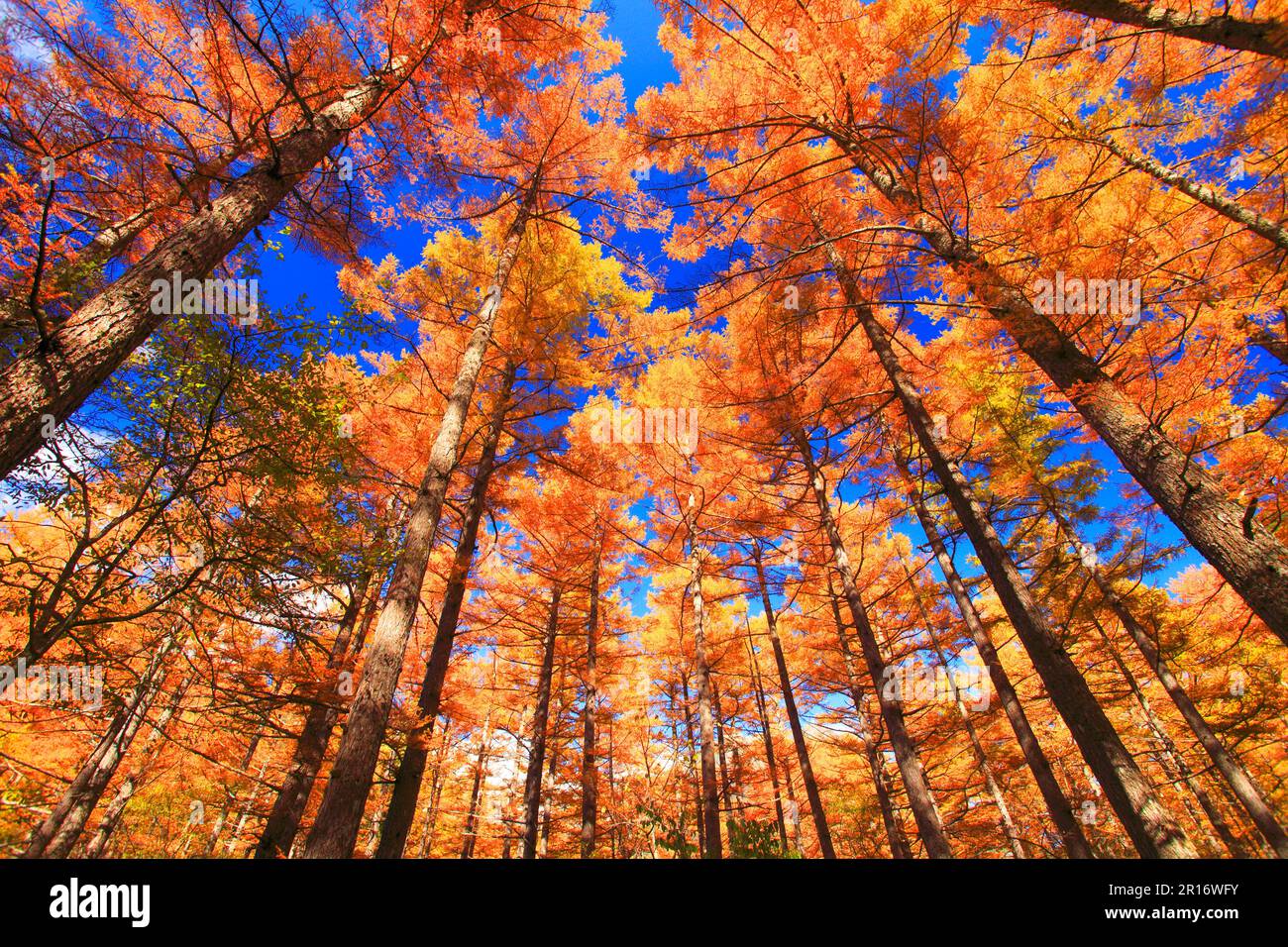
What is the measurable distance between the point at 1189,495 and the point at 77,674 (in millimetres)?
10095

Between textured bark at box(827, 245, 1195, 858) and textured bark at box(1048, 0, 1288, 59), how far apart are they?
2771 millimetres

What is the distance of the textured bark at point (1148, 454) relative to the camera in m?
3.22

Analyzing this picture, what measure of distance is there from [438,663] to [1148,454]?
25.5ft

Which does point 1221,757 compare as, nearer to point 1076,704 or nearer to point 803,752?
point 803,752

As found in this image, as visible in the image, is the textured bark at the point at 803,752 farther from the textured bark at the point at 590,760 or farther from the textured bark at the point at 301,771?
the textured bark at the point at 301,771

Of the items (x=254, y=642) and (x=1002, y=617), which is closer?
(x=254, y=642)

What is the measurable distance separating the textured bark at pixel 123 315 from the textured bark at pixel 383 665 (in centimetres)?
220

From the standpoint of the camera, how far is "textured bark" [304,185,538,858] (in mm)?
3270

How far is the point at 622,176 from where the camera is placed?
774 cm

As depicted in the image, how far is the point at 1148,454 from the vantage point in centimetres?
373

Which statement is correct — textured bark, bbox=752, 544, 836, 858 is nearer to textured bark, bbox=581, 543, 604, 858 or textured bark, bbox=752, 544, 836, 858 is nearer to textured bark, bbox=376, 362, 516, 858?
textured bark, bbox=581, 543, 604, 858

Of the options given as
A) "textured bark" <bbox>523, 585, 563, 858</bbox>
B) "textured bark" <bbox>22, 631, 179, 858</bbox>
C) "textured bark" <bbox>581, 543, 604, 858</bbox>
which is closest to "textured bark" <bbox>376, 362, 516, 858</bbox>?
"textured bark" <bbox>523, 585, 563, 858</bbox>
